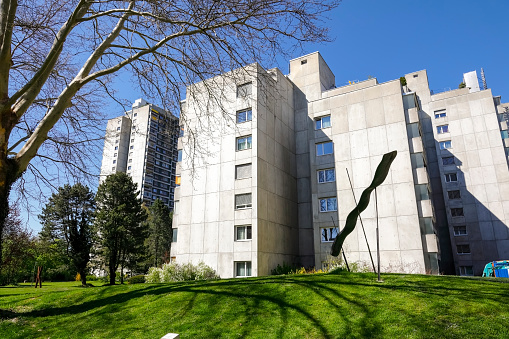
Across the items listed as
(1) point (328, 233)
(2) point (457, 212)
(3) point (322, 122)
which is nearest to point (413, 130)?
(3) point (322, 122)

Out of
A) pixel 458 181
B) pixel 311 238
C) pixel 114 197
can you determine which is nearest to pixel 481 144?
pixel 458 181

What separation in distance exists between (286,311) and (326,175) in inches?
793

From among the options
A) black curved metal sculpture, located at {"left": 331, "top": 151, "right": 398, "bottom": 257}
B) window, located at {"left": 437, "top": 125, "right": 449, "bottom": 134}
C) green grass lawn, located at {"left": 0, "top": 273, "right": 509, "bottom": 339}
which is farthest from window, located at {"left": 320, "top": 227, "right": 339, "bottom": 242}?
window, located at {"left": 437, "top": 125, "right": 449, "bottom": 134}

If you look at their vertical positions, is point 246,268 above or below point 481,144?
below

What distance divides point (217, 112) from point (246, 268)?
13.4 m

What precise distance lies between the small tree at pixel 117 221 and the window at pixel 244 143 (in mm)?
16825

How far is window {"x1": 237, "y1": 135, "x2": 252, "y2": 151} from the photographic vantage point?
26141mm

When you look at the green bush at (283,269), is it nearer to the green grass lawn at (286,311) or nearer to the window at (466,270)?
the green grass lawn at (286,311)

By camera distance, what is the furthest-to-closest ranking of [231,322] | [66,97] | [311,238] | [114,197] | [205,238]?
[114,197]
[311,238]
[205,238]
[66,97]
[231,322]

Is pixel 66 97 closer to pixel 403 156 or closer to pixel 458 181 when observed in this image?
pixel 403 156

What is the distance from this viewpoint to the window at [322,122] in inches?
1131

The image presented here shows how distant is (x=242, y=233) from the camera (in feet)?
80.0

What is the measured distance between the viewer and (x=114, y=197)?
3694 centimetres

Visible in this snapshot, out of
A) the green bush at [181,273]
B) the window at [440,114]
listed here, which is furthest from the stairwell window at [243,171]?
the window at [440,114]
